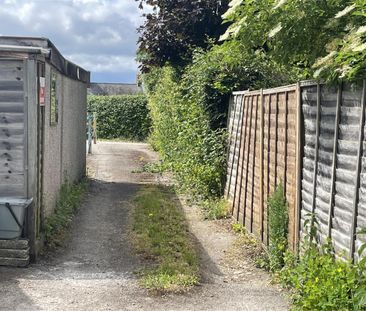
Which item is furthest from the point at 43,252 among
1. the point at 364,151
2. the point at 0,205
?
the point at 364,151

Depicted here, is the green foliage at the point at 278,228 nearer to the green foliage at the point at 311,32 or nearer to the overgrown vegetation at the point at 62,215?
the green foliage at the point at 311,32

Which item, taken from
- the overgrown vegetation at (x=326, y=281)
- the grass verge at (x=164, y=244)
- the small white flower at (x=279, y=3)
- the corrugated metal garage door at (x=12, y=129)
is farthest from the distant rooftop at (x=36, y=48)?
the overgrown vegetation at (x=326, y=281)

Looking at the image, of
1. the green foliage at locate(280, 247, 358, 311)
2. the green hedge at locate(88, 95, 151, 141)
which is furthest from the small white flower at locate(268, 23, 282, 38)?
the green hedge at locate(88, 95, 151, 141)

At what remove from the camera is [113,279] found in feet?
18.6

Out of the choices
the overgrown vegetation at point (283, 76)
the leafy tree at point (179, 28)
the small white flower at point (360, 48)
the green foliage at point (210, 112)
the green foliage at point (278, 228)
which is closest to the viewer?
the small white flower at point (360, 48)

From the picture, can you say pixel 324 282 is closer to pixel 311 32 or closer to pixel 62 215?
pixel 311 32

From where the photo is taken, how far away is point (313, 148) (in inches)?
205

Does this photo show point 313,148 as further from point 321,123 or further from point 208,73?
point 208,73

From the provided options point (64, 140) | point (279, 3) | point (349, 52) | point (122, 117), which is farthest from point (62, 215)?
point (122, 117)

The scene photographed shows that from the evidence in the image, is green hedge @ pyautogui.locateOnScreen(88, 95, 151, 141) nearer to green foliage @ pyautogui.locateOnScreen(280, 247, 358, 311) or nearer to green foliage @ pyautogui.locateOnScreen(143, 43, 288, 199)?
green foliage @ pyautogui.locateOnScreen(143, 43, 288, 199)

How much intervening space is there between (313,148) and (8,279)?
3345 millimetres

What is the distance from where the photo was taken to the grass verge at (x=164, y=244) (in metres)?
5.50

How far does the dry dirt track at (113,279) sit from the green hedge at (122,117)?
19602mm

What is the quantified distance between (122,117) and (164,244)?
72.7ft
